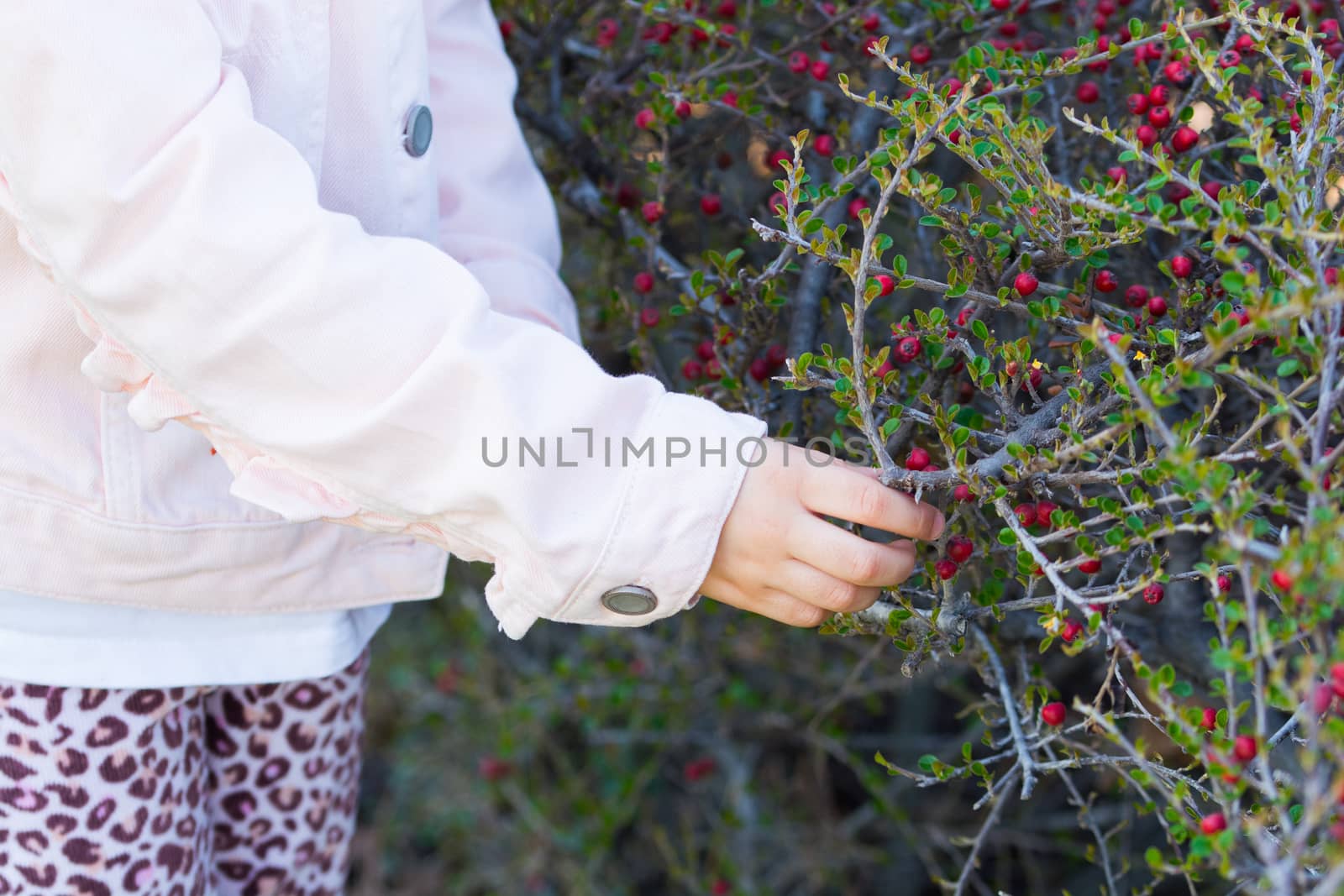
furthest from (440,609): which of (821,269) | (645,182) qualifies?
(821,269)

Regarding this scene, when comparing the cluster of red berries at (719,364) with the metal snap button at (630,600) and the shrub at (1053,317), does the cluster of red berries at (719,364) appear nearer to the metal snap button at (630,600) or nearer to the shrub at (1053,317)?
the shrub at (1053,317)

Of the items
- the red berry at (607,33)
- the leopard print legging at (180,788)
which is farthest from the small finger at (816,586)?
the red berry at (607,33)

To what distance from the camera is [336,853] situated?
1368 millimetres

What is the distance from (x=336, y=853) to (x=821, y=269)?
2.96 ft

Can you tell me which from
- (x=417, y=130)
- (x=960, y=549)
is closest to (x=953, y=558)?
(x=960, y=549)

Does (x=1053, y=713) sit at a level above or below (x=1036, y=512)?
below

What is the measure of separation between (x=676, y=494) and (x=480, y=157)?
1.90ft

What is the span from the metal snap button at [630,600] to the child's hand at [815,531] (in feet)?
0.19

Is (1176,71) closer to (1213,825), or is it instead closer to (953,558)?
(953,558)

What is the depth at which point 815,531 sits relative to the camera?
81 centimetres

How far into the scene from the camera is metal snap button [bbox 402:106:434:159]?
40.3 inches

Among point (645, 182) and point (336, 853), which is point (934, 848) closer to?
point (336, 853)

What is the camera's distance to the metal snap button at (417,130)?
1.02 meters

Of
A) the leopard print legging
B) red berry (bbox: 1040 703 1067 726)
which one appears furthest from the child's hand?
the leopard print legging
